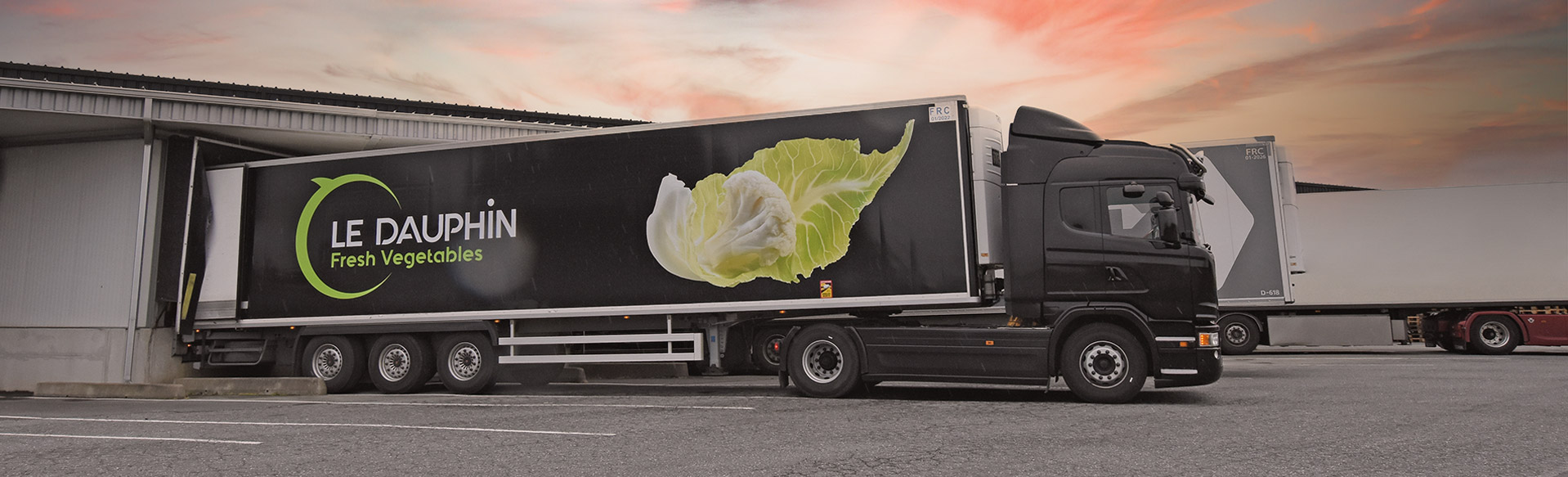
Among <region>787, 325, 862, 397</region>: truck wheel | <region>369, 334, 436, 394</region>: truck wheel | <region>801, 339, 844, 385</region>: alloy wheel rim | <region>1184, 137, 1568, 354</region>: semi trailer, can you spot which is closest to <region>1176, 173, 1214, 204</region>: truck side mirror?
<region>787, 325, 862, 397</region>: truck wheel

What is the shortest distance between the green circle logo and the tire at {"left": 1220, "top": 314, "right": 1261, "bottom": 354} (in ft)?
49.0

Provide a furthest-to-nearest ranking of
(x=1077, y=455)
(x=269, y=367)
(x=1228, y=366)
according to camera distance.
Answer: (x=1228, y=366) < (x=269, y=367) < (x=1077, y=455)

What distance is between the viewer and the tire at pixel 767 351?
1055 cm

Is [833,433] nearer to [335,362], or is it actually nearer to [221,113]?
[335,362]

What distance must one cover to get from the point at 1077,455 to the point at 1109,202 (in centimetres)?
429

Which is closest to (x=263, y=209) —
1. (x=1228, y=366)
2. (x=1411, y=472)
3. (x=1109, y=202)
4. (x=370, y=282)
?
(x=370, y=282)

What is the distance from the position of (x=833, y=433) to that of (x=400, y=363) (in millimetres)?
7007

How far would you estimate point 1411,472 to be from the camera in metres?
5.21

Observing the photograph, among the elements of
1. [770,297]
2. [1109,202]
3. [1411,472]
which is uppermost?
[1109,202]

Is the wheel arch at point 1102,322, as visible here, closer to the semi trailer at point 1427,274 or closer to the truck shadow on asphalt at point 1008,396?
the truck shadow on asphalt at point 1008,396

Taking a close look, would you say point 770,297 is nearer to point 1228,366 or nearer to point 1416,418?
point 1416,418

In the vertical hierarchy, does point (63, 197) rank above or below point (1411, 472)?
above

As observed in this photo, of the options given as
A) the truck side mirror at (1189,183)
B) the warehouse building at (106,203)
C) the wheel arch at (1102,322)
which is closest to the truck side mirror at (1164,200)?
the truck side mirror at (1189,183)

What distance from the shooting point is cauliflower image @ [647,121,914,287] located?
9992 millimetres
